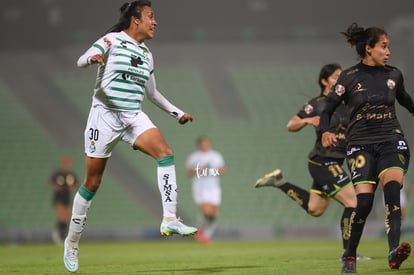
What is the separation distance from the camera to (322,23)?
28.7 m

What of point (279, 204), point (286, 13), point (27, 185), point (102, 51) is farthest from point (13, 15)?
A: point (102, 51)

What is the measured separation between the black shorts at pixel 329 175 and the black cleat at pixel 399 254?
314 centimetres

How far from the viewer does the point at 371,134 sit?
7977mm

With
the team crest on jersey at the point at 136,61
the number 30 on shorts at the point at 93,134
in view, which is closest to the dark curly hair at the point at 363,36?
the team crest on jersey at the point at 136,61

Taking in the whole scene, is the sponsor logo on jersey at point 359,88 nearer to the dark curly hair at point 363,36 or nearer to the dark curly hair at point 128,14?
the dark curly hair at point 363,36

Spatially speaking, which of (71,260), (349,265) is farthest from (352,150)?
(71,260)

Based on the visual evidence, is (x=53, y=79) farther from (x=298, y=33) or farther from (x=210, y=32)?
(x=298, y=33)

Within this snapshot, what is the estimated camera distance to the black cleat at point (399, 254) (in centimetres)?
734

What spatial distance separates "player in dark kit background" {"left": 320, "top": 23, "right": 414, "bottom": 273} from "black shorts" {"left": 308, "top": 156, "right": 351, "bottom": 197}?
9.29ft

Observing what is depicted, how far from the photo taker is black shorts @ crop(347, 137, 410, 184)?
7859 millimetres

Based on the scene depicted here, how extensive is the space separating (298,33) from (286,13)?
0.86m

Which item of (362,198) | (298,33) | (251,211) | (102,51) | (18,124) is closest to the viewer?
(362,198)

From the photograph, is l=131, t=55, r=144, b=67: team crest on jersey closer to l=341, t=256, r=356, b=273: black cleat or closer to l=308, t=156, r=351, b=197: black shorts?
l=341, t=256, r=356, b=273: black cleat

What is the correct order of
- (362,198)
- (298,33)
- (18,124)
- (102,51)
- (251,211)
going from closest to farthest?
(362,198), (102,51), (251,211), (18,124), (298,33)
